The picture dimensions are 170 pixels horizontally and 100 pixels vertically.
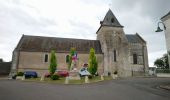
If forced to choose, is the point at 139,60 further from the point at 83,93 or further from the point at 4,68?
the point at 83,93

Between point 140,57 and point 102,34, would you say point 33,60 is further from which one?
point 140,57

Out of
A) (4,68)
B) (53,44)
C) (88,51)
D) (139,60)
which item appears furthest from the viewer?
(139,60)

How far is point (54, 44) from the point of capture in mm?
39188

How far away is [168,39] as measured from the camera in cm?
2109

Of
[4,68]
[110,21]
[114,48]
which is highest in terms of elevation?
[110,21]

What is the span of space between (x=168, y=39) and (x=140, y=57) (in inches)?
933

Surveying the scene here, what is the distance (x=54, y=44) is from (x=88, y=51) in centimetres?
764

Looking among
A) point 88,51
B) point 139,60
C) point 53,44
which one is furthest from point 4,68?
point 139,60

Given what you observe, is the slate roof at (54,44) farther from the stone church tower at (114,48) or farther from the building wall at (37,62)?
the stone church tower at (114,48)

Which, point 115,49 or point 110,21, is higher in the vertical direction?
point 110,21

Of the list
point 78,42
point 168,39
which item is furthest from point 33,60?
point 168,39

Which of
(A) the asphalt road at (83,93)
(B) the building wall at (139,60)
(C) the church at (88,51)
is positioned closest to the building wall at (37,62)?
(C) the church at (88,51)

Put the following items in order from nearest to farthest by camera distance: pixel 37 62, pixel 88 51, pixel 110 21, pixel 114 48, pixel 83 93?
1. pixel 83 93
2. pixel 37 62
3. pixel 88 51
4. pixel 114 48
5. pixel 110 21

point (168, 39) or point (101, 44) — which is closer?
point (168, 39)
